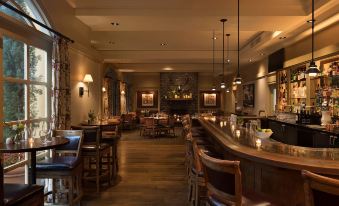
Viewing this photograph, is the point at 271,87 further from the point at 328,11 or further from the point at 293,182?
the point at 293,182

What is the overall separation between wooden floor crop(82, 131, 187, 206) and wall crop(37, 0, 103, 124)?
1.65 meters

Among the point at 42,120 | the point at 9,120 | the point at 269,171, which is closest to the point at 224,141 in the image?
the point at 269,171

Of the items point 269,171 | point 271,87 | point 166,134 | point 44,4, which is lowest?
point 166,134

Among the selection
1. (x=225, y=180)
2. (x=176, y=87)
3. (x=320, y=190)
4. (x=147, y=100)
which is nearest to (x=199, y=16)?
(x=225, y=180)

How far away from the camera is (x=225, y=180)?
2.08 meters

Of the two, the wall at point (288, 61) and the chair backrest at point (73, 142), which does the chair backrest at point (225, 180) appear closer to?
the chair backrest at point (73, 142)

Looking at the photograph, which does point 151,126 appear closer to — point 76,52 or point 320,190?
point 76,52

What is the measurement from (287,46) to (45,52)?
691cm

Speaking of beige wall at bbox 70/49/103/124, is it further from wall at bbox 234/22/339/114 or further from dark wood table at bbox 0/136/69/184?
wall at bbox 234/22/339/114

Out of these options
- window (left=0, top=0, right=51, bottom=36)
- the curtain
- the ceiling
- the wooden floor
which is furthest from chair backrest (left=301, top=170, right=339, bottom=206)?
the ceiling

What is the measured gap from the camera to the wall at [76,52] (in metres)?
5.20

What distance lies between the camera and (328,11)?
17.5 feet

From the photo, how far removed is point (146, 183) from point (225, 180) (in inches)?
140

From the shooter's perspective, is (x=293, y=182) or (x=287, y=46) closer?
(x=293, y=182)
